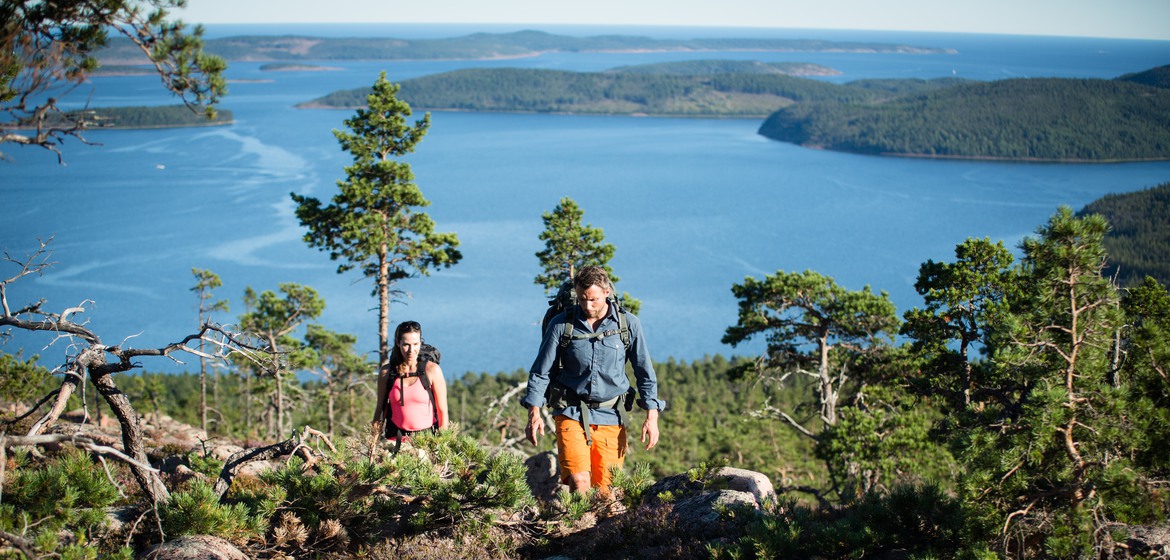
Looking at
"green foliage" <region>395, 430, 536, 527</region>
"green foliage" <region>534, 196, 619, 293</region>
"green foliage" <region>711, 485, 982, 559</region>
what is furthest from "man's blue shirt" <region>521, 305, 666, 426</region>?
"green foliage" <region>534, 196, 619, 293</region>

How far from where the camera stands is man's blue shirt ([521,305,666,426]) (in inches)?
208

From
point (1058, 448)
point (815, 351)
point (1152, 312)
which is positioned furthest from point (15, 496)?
point (815, 351)

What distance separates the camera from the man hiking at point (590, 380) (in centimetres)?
526

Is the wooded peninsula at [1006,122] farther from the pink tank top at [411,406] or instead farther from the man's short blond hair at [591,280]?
the pink tank top at [411,406]

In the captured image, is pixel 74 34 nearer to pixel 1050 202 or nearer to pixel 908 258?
pixel 908 258

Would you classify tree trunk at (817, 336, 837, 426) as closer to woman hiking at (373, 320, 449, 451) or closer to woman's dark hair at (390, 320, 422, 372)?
woman hiking at (373, 320, 449, 451)

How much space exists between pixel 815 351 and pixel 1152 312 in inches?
410

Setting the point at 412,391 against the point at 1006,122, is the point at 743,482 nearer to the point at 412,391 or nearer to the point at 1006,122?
the point at 412,391

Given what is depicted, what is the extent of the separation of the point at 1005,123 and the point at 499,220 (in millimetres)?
113414

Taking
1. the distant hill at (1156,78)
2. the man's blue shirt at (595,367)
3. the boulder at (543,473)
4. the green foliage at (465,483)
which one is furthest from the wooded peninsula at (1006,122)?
the green foliage at (465,483)

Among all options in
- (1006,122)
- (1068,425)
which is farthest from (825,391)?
(1006,122)

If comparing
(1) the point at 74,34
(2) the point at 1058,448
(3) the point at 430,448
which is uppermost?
(1) the point at 74,34

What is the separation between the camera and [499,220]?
275 ft

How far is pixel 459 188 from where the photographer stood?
102688mm
